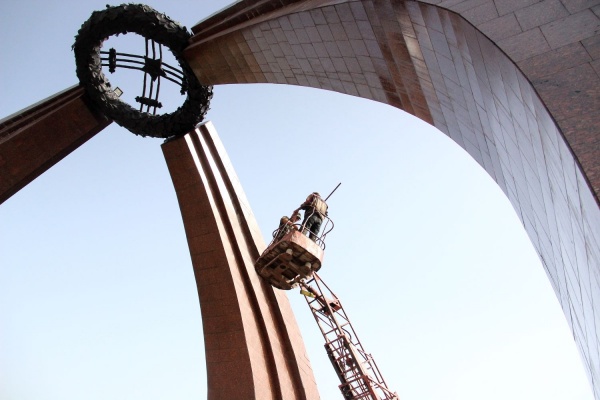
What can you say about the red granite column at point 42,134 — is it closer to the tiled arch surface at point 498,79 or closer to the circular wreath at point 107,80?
the circular wreath at point 107,80

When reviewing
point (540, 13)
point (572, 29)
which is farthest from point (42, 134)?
point (572, 29)

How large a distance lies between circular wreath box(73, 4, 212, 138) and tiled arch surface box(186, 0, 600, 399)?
2.16 m

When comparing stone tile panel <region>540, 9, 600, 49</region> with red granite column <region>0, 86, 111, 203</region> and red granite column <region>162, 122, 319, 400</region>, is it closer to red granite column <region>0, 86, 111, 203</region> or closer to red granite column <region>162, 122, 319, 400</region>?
red granite column <region>162, 122, 319, 400</region>

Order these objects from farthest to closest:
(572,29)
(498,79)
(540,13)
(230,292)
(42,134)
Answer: (42,134) → (230,292) → (498,79) → (540,13) → (572,29)

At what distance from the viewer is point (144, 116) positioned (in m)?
13.2

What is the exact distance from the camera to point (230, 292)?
37.9 feet

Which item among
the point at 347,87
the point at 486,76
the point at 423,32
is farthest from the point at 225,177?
the point at 486,76

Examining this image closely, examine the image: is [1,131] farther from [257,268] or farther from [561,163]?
[561,163]

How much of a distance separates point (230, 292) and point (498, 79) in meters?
7.49

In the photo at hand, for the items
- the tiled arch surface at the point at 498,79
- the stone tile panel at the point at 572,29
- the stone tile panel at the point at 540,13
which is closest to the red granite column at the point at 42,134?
the tiled arch surface at the point at 498,79

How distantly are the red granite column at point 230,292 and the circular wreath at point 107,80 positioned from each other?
501 mm

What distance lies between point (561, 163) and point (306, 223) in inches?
409

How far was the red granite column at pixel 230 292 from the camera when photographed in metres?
10.9

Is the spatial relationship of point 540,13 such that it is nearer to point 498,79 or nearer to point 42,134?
point 498,79
